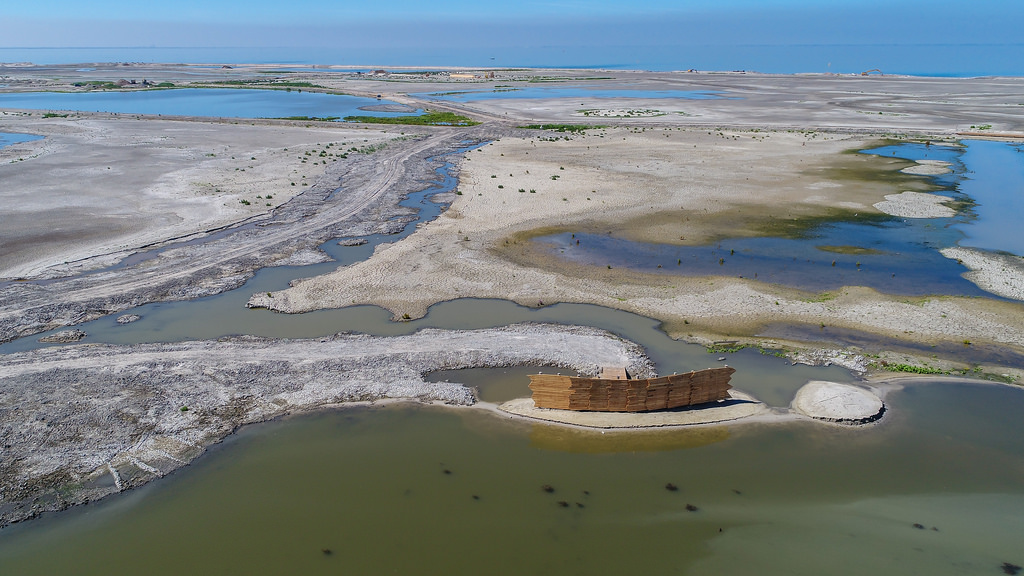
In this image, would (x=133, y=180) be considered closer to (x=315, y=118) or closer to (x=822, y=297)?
(x=315, y=118)

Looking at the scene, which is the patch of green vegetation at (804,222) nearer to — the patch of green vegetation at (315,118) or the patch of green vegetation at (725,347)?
the patch of green vegetation at (725,347)

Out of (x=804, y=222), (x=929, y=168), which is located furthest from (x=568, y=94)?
(x=804, y=222)

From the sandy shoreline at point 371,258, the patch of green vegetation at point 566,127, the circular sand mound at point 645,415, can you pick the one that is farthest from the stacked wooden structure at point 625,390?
the patch of green vegetation at point 566,127

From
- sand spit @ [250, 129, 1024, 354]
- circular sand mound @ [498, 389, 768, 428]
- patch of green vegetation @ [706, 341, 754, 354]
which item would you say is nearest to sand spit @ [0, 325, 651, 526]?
circular sand mound @ [498, 389, 768, 428]

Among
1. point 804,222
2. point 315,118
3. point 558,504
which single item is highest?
point 315,118

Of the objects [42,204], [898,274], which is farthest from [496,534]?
[42,204]

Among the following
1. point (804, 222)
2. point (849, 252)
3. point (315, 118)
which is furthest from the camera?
point (315, 118)

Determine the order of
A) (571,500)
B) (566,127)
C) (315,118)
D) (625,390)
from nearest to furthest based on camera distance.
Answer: (571,500) < (625,390) < (566,127) < (315,118)

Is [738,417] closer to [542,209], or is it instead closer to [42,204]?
[542,209]
